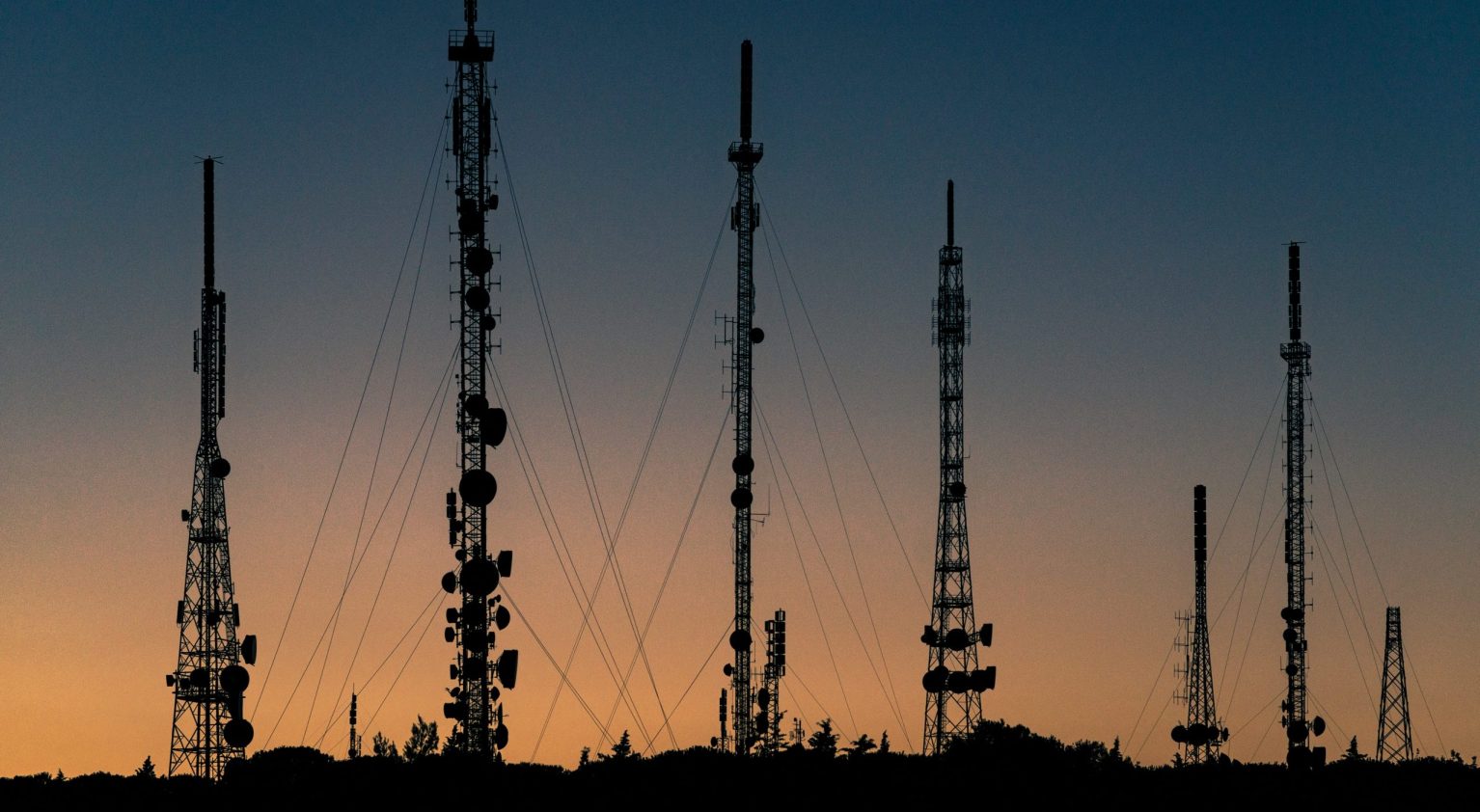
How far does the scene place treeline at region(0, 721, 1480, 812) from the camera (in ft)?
283

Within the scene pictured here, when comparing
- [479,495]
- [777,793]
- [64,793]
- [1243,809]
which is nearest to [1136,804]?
[1243,809]

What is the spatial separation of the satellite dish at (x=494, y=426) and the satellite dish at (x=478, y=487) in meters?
1.11

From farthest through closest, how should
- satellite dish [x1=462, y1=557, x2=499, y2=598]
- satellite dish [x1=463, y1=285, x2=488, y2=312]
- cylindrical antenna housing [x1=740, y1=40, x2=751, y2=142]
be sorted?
cylindrical antenna housing [x1=740, y1=40, x2=751, y2=142], satellite dish [x1=463, y1=285, x2=488, y2=312], satellite dish [x1=462, y1=557, x2=499, y2=598]

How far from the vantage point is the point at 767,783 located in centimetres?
8800

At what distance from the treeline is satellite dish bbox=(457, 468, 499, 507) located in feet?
30.2

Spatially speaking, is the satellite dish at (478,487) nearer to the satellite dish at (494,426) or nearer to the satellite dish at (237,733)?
the satellite dish at (494,426)

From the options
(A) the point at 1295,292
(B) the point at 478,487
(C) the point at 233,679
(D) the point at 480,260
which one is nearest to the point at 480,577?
(B) the point at 478,487

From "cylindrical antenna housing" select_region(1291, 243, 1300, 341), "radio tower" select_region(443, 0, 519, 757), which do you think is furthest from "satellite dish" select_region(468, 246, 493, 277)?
"cylindrical antenna housing" select_region(1291, 243, 1300, 341)

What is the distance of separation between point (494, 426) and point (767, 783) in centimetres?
1647

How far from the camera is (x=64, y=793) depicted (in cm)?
8881

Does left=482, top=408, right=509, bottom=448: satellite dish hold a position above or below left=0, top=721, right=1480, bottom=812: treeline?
above

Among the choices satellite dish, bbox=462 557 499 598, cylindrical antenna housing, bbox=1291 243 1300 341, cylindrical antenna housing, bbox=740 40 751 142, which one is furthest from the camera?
cylindrical antenna housing, bbox=1291 243 1300 341

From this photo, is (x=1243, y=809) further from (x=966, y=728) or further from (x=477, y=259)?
(x=477, y=259)

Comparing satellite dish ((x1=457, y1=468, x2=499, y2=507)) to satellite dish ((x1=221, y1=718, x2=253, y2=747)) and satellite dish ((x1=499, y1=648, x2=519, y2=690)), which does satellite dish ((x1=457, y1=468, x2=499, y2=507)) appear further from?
satellite dish ((x1=221, y1=718, x2=253, y2=747))
